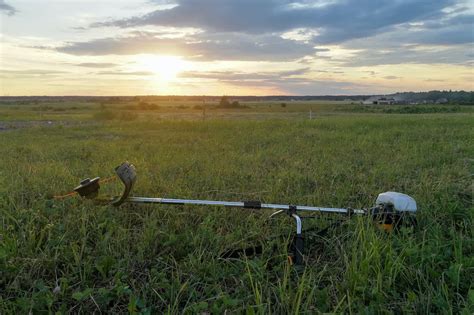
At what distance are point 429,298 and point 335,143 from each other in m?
6.10

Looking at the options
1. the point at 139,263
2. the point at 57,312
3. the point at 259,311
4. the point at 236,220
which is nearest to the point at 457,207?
the point at 236,220

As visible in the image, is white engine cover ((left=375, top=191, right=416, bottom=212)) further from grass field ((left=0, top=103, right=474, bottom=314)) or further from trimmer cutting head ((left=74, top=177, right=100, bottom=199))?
trimmer cutting head ((left=74, top=177, right=100, bottom=199))

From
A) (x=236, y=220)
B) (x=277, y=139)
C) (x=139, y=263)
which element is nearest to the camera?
(x=139, y=263)

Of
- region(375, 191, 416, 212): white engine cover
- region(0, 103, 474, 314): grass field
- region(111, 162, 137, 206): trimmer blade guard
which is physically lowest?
region(0, 103, 474, 314): grass field

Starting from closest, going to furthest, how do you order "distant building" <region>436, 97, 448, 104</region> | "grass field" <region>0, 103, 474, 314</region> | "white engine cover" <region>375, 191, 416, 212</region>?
"grass field" <region>0, 103, 474, 314</region> < "white engine cover" <region>375, 191, 416, 212</region> < "distant building" <region>436, 97, 448, 104</region>

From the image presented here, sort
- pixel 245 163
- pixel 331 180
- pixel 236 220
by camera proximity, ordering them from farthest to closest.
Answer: pixel 245 163
pixel 331 180
pixel 236 220

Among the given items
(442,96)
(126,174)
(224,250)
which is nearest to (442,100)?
(442,96)

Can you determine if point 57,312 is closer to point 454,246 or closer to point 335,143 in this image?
point 454,246

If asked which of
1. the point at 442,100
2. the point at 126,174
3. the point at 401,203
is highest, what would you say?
the point at 442,100

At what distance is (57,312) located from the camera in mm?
1770

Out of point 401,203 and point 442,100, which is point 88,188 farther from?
point 442,100

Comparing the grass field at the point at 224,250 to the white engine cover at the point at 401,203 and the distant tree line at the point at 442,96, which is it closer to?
the white engine cover at the point at 401,203

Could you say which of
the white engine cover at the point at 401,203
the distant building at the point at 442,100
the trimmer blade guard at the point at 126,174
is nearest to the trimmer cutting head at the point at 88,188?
the trimmer blade guard at the point at 126,174

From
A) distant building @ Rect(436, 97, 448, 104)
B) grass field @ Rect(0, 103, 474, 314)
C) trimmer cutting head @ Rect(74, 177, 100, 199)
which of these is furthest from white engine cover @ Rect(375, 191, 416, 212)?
distant building @ Rect(436, 97, 448, 104)
